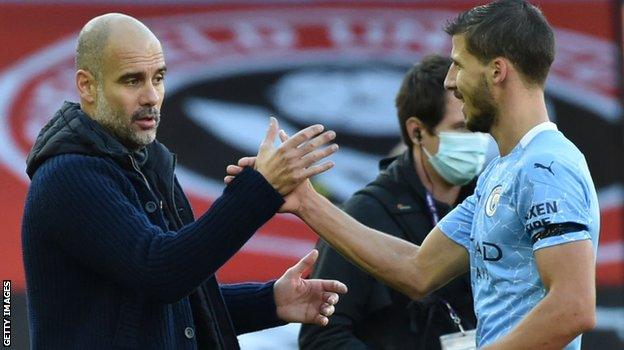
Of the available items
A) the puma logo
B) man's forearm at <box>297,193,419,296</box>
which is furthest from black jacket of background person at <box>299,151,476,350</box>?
the puma logo

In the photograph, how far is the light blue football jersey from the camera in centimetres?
307

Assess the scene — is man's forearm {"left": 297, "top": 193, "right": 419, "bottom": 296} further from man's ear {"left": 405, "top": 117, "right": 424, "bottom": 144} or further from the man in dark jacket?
man's ear {"left": 405, "top": 117, "right": 424, "bottom": 144}

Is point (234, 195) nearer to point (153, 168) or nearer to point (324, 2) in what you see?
point (153, 168)

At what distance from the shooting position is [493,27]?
3.34m

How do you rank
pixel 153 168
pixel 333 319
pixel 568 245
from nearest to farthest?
pixel 568 245, pixel 153 168, pixel 333 319

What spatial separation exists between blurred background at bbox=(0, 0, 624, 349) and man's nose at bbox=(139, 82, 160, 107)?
13.6ft

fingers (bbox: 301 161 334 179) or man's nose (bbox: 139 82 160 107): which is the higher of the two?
man's nose (bbox: 139 82 160 107)

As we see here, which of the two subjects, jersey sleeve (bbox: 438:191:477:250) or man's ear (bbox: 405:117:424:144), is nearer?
jersey sleeve (bbox: 438:191:477:250)

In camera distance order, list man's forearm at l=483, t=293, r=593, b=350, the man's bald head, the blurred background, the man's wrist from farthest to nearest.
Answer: the blurred background < the man's wrist < the man's bald head < man's forearm at l=483, t=293, r=593, b=350

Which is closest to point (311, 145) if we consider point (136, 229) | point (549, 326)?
point (136, 229)

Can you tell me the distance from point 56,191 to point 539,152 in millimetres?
1177

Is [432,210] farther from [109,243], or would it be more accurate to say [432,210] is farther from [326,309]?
[109,243]

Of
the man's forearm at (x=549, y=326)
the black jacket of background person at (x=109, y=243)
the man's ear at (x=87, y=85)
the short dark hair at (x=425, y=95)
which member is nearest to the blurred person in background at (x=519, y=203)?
the man's forearm at (x=549, y=326)

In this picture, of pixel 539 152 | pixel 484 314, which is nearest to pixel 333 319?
pixel 484 314
